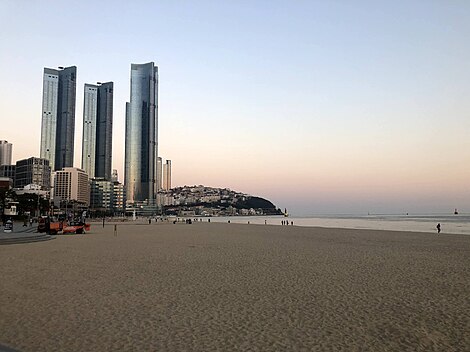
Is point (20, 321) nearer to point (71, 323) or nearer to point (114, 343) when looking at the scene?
point (71, 323)

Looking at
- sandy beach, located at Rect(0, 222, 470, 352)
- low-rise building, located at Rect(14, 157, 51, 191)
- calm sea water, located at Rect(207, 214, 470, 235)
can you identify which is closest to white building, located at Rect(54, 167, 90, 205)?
low-rise building, located at Rect(14, 157, 51, 191)

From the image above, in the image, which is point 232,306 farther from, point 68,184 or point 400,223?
point 68,184

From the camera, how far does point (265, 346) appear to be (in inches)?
234

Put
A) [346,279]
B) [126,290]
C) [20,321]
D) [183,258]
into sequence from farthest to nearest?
1. [183,258]
2. [346,279]
3. [126,290]
4. [20,321]

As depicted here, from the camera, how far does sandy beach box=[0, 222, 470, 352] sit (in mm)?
6191

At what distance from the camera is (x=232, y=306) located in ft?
28.1

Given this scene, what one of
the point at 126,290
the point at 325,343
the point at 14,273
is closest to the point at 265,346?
the point at 325,343

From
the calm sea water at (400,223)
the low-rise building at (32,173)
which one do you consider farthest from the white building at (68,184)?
the calm sea water at (400,223)

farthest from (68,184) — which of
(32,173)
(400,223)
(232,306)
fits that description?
(232,306)

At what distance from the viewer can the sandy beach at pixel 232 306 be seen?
244 inches

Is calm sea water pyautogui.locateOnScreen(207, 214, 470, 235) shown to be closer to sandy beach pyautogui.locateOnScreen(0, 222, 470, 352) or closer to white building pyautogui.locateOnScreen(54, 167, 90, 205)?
sandy beach pyautogui.locateOnScreen(0, 222, 470, 352)

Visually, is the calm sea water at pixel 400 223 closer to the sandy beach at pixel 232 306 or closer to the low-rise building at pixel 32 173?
the sandy beach at pixel 232 306

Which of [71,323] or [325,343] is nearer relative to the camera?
[325,343]

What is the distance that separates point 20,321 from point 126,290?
10.6ft
